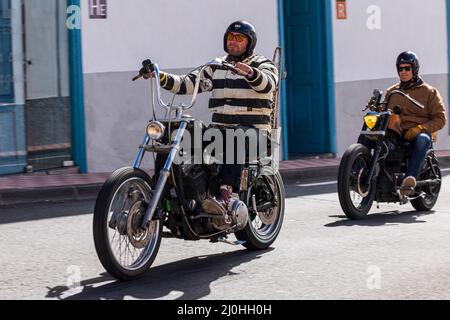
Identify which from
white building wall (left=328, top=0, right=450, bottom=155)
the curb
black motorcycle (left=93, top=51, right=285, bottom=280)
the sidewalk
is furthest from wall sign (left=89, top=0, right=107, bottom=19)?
black motorcycle (left=93, top=51, right=285, bottom=280)

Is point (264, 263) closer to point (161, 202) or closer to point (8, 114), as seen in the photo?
point (161, 202)

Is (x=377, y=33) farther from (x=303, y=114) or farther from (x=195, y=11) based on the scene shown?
(x=195, y=11)

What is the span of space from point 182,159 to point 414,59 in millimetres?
3705

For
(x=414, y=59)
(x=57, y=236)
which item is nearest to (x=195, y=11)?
(x=414, y=59)

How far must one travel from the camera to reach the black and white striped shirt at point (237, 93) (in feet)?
20.9

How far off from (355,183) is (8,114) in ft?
16.8

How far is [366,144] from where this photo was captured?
849 centimetres

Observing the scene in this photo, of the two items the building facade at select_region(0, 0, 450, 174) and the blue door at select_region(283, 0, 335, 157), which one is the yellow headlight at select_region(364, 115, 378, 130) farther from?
the blue door at select_region(283, 0, 335, 157)

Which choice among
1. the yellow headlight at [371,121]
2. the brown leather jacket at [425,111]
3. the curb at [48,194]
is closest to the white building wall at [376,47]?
the curb at [48,194]

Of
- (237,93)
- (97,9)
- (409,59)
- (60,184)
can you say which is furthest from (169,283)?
(97,9)

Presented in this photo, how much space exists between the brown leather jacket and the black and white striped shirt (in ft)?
8.76

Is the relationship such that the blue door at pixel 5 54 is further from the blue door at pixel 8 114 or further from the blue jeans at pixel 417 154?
the blue jeans at pixel 417 154

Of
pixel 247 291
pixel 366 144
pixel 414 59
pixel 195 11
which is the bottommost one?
pixel 247 291

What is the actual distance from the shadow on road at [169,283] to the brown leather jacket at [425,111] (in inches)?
122
